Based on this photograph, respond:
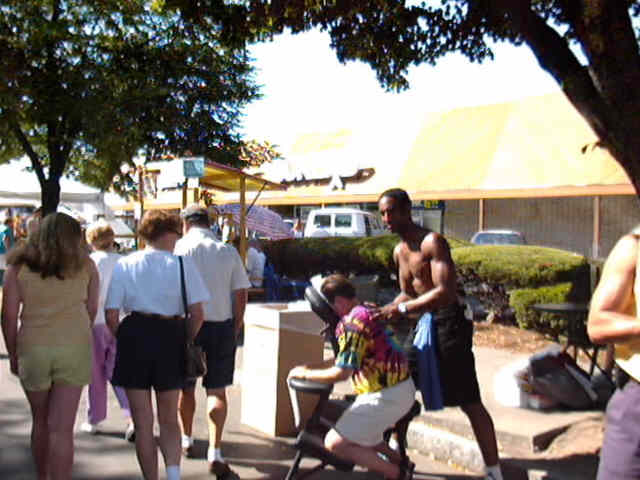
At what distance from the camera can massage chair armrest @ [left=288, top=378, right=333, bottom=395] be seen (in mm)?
4027

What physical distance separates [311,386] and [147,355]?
941 mm

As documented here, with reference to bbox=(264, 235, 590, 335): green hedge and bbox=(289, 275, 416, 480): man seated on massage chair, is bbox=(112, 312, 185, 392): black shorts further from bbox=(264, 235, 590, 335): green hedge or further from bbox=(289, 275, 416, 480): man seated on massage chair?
bbox=(264, 235, 590, 335): green hedge

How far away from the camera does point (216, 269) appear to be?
16.7 feet

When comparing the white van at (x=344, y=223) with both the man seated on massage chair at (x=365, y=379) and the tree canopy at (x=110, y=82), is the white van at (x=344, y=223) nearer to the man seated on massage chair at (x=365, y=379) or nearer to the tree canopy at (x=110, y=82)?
the tree canopy at (x=110, y=82)

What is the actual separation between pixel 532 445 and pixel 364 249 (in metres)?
6.22

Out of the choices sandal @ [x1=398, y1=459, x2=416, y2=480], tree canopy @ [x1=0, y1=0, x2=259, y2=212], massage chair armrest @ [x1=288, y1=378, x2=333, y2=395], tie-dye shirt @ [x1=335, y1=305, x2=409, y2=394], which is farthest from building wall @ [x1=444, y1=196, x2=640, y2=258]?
massage chair armrest @ [x1=288, y1=378, x2=333, y2=395]

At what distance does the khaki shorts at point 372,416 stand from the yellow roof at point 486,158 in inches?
821

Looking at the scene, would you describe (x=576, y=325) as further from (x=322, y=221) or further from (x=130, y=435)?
(x=322, y=221)

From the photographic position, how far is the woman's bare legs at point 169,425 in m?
4.20

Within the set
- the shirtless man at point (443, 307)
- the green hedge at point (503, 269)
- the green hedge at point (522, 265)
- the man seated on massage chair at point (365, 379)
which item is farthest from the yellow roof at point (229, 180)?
the man seated on massage chair at point (365, 379)

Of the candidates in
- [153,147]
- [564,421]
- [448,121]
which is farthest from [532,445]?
[448,121]

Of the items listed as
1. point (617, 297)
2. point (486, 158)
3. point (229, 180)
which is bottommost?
point (617, 297)

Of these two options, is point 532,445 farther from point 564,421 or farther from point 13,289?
point 13,289

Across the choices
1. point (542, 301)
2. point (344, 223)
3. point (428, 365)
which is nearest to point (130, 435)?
point (428, 365)
